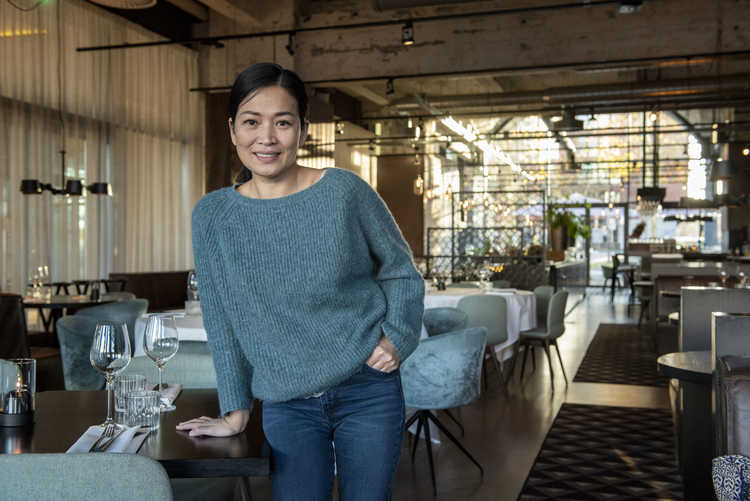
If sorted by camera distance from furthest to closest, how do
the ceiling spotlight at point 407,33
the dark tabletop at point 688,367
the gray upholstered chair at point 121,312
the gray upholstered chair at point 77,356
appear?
the ceiling spotlight at point 407,33 → the gray upholstered chair at point 121,312 → the gray upholstered chair at point 77,356 → the dark tabletop at point 688,367

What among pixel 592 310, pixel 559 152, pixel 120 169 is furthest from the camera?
pixel 559 152

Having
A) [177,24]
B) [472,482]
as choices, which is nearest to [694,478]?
[472,482]

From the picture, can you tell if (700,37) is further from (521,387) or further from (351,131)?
(351,131)

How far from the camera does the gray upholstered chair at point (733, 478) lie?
6.57 feet

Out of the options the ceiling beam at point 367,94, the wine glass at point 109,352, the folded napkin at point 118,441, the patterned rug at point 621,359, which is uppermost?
the ceiling beam at point 367,94

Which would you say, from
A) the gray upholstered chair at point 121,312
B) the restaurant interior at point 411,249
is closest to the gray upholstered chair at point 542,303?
the restaurant interior at point 411,249

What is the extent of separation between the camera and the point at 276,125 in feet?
5.40

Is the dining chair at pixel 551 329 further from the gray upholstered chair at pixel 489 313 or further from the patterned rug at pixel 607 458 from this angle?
the patterned rug at pixel 607 458

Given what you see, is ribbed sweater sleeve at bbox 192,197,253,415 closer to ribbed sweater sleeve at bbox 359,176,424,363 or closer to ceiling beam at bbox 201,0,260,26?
ribbed sweater sleeve at bbox 359,176,424,363

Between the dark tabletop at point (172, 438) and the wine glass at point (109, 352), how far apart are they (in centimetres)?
13

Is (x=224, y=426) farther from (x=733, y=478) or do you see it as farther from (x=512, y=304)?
(x=512, y=304)

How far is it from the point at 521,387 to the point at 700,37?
15.2ft

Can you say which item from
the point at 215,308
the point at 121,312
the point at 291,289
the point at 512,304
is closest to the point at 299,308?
the point at 291,289

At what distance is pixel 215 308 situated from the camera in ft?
5.45
